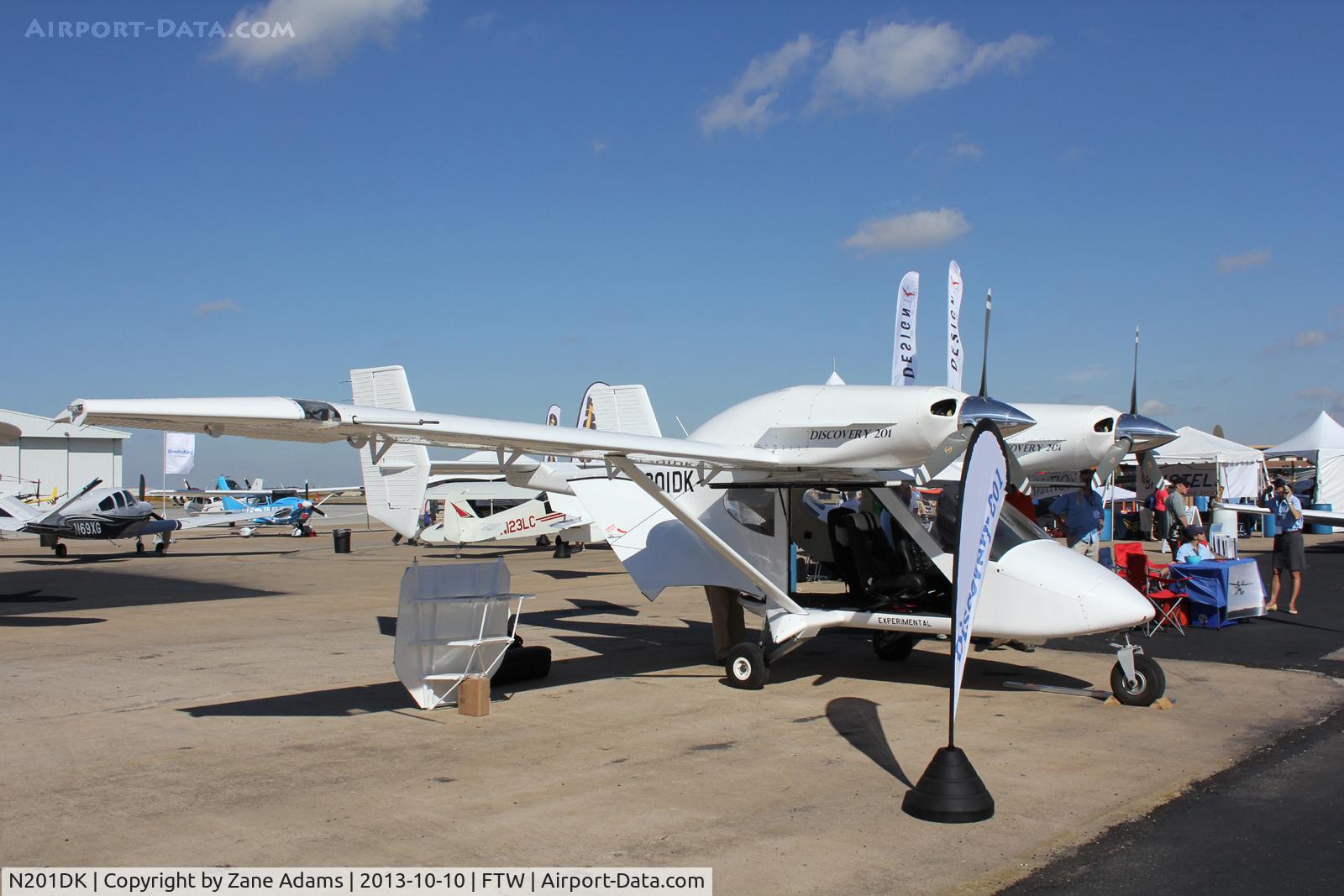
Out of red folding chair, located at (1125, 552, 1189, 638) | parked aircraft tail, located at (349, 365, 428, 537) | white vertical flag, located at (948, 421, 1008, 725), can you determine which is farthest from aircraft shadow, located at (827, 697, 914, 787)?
red folding chair, located at (1125, 552, 1189, 638)

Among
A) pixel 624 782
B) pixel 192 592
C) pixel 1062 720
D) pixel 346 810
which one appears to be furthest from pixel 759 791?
pixel 192 592

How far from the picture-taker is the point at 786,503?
9469 mm

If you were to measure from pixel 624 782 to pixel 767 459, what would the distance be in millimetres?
3656

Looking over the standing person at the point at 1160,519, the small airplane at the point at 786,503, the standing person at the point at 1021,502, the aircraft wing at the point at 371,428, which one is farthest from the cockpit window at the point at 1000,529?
the standing person at the point at 1160,519

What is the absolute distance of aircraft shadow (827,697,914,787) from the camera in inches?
250

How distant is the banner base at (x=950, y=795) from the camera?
5125mm

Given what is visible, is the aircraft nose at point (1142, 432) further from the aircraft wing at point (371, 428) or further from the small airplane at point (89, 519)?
the small airplane at point (89, 519)

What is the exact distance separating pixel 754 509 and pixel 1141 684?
11.8 ft

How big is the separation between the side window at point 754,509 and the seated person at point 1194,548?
7254 mm

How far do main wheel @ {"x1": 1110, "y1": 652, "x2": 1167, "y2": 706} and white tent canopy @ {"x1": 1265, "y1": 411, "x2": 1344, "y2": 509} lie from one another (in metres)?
29.7

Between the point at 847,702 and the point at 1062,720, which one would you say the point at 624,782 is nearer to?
the point at 847,702

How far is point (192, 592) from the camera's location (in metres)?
18.5

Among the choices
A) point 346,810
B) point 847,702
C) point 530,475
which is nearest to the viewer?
point 346,810

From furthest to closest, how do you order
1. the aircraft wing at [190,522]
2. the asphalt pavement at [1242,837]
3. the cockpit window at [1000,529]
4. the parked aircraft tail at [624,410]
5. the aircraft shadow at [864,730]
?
the aircraft wing at [190,522] → the parked aircraft tail at [624,410] → the cockpit window at [1000,529] → the aircraft shadow at [864,730] → the asphalt pavement at [1242,837]
